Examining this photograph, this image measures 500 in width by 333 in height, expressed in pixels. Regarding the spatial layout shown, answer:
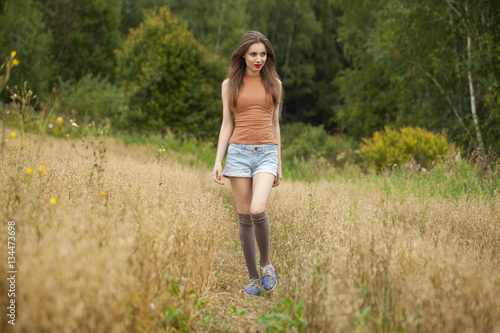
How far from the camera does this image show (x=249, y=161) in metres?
3.15

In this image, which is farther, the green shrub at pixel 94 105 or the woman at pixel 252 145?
the green shrub at pixel 94 105

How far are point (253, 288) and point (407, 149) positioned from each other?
26.4ft

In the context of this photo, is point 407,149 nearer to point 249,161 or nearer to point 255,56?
point 255,56

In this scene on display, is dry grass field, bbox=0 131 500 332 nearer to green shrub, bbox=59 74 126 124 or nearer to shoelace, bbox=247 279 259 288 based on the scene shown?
shoelace, bbox=247 279 259 288

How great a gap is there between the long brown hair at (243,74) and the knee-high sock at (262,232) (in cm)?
98

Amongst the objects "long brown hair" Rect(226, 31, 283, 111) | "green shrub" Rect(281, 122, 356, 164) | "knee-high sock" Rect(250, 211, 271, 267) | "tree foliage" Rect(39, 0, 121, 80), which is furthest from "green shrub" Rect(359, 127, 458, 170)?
"tree foliage" Rect(39, 0, 121, 80)

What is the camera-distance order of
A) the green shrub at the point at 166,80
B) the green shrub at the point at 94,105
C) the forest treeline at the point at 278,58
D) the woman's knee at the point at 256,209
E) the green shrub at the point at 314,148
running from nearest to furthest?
1. the woman's knee at the point at 256,209
2. the forest treeline at the point at 278,58
3. the green shrub at the point at 314,148
4. the green shrub at the point at 166,80
5. the green shrub at the point at 94,105

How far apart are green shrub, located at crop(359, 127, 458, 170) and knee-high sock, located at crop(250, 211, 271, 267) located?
6776 mm

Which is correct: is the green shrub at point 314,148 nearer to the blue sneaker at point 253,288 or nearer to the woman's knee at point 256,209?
the blue sneaker at point 253,288

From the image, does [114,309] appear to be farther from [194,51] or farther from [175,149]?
[194,51]

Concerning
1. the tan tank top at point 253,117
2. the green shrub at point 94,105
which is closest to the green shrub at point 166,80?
the green shrub at point 94,105

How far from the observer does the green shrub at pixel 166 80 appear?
14.1m

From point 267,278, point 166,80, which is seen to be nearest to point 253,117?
point 267,278

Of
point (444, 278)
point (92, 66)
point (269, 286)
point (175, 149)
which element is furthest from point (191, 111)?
point (92, 66)
